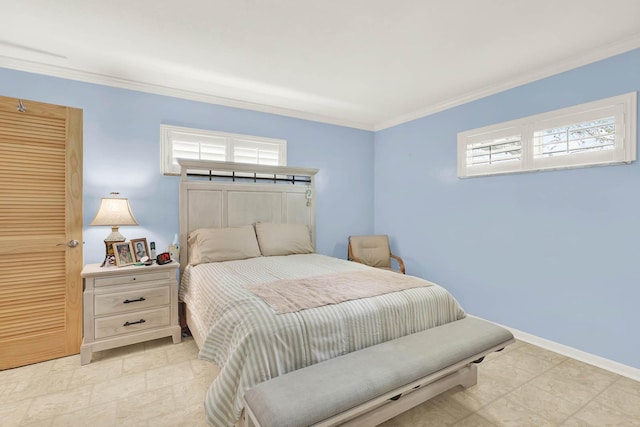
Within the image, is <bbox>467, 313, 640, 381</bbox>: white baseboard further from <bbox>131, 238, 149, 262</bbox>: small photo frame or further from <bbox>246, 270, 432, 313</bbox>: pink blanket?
<bbox>131, 238, 149, 262</bbox>: small photo frame

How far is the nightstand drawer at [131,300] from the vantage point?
7.99 feet

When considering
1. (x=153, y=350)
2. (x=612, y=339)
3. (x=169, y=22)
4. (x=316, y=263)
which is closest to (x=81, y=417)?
(x=153, y=350)

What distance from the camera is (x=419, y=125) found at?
3.90 meters

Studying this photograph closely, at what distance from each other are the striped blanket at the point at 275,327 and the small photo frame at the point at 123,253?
32.1 inches

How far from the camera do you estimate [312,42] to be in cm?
227

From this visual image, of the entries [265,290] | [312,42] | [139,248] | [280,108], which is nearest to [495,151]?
[312,42]

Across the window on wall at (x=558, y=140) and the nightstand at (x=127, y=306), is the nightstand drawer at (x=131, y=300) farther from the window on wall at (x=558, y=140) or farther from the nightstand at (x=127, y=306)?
the window on wall at (x=558, y=140)

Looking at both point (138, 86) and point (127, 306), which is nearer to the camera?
point (127, 306)

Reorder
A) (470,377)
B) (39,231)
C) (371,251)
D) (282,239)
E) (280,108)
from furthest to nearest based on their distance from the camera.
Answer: (371,251) → (280,108) → (282,239) → (39,231) → (470,377)

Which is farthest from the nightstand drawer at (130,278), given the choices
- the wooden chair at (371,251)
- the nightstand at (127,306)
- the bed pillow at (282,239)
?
the wooden chair at (371,251)

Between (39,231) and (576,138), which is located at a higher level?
(576,138)

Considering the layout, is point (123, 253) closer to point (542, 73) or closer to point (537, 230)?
point (537, 230)

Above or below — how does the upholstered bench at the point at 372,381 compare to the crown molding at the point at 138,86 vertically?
below

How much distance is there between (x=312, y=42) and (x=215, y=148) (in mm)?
1673
